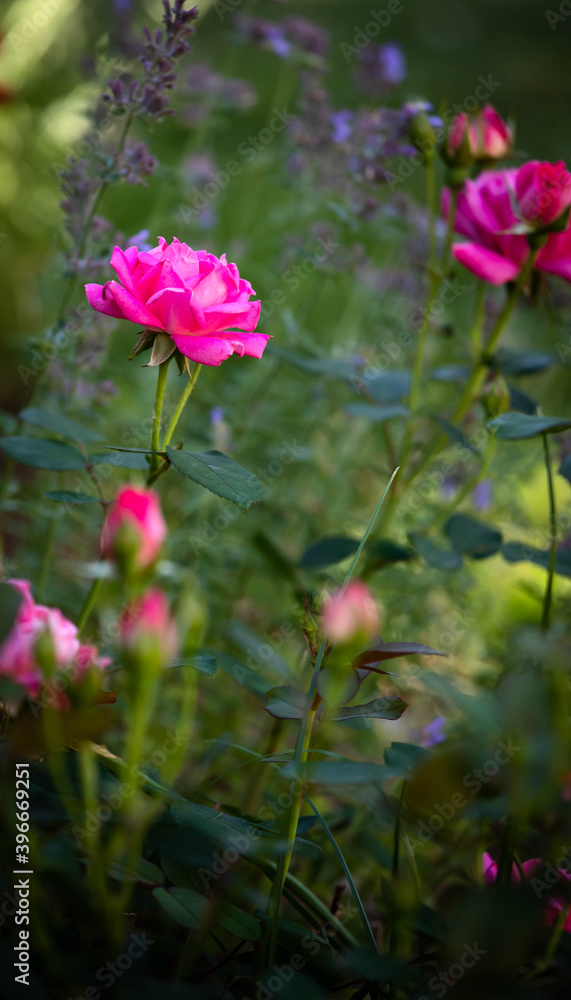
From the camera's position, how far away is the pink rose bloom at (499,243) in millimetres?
765

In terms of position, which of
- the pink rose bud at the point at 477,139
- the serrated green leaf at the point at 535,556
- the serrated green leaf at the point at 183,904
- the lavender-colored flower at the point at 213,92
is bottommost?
the serrated green leaf at the point at 535,556

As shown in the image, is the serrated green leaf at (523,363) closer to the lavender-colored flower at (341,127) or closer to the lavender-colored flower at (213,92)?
the lavender-colored flower at (341,127)

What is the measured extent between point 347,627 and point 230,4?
141 centimetres

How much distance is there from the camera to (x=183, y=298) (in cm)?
50

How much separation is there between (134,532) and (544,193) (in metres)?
0.58

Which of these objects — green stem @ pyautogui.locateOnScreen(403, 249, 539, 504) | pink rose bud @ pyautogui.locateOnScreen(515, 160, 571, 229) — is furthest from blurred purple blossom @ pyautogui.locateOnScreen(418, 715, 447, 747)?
pink rose bud @ pyautogui.locateOnScreen(515, 160, 571, 229)

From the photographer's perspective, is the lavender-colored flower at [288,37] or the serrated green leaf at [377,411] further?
the lavender-colored flower at [288,37]

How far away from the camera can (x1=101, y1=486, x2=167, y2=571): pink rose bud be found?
0.33 meters

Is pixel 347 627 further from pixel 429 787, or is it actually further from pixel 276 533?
pixel 276 533

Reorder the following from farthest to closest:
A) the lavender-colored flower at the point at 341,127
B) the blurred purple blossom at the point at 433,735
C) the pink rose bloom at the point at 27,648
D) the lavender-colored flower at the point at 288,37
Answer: the lavender-colored flower at the point at 288,37
the lavender-colored flower at the point at 341,127
the blurred purple blossom at the point at 433,735
the pink rose bloom at the point at 27,648

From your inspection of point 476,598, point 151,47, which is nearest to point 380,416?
point 151,47

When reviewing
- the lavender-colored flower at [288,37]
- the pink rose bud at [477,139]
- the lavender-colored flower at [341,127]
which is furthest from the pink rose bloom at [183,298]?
the lavender-colored flower at [288,37]

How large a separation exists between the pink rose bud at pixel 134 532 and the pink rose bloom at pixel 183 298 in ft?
0.63

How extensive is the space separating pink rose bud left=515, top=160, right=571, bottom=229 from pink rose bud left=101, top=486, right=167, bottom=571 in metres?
0.56
